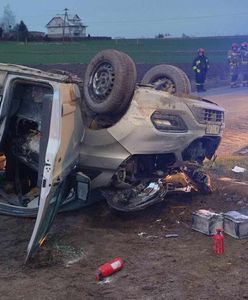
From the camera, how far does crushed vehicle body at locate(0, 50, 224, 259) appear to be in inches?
175

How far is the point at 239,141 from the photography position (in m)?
9.72

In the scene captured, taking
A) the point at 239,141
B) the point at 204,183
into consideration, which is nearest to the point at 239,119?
the point at 239,141

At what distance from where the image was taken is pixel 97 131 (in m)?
4.82

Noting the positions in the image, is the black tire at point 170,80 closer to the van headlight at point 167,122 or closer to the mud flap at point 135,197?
the van headlight at point 167,122

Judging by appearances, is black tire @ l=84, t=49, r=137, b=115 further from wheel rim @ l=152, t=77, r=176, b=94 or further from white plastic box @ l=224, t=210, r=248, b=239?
white plastic box @ l=224, t=210, r=248, b=239

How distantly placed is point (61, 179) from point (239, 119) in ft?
28.0

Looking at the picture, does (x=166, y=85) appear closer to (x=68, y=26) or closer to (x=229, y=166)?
(x=229, y=166)

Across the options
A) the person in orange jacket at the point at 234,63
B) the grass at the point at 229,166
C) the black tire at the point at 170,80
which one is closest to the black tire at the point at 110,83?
the black tire at the point at 170,80

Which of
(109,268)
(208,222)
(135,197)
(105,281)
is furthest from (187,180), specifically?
(105,281)

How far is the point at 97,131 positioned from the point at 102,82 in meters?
0.48

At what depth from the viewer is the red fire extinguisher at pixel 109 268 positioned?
3786 mm

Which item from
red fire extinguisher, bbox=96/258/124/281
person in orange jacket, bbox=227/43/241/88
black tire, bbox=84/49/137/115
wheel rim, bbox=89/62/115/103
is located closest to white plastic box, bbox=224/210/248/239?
red fire extinguisher, bbox=96/258/124/281

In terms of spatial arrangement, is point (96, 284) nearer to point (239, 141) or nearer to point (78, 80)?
point (78, 80)

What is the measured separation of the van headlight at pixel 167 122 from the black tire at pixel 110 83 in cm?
35
